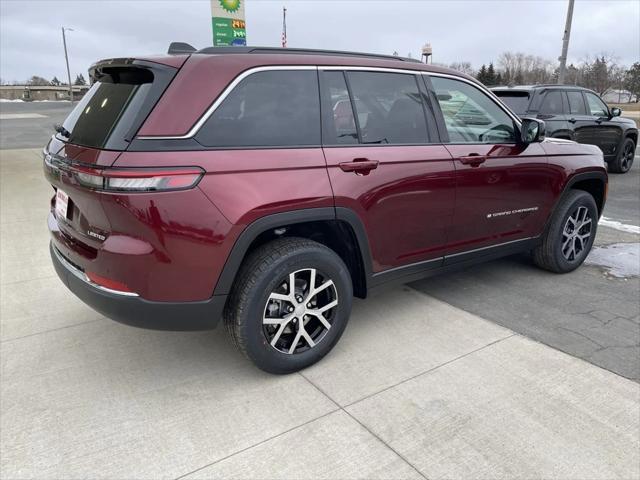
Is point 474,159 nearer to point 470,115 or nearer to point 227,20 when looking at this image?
point 470,115

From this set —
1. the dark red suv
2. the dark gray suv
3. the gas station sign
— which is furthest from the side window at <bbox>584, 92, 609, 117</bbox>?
the gas station sign

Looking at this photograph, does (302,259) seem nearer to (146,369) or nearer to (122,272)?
(122,272)

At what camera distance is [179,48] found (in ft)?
9.27

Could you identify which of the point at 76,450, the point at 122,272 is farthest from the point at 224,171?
the point at 76,450

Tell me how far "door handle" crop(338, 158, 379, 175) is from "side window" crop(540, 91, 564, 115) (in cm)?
700

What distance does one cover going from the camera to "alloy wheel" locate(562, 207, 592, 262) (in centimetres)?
460

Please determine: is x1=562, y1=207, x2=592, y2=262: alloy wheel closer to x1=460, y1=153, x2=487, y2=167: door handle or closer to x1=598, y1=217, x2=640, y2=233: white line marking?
x1=460, y1=153, x2=487, y2=167: door handle

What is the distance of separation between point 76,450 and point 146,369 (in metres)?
0.73

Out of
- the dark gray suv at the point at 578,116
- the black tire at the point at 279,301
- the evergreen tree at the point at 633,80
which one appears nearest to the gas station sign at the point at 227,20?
the dark gray suv at the point at 578,116

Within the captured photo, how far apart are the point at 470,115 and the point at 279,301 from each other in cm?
212

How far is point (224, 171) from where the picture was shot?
2506 mm

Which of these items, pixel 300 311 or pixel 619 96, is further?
pixel 619 96

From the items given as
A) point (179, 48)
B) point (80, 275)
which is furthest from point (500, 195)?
point (80, 275)

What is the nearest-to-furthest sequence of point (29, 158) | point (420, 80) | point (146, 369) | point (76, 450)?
point (76, 450) < point (146, 369) < point (420, 80) < point (29, 158)
